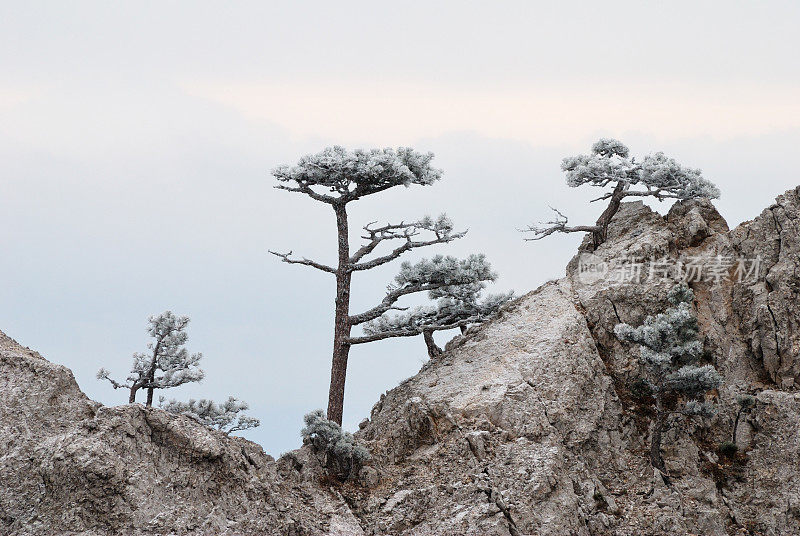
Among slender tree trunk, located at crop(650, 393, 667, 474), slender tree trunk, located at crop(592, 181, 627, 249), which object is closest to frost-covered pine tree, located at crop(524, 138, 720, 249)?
slender tree trunk, located at crop(592, 181, 627, 249)

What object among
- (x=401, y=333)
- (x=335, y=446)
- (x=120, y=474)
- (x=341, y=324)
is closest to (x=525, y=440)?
(x=335, y=446)

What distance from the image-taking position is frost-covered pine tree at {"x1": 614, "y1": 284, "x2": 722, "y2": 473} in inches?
1208

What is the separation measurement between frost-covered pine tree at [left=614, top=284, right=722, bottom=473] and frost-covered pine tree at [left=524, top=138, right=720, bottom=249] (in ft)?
28.0

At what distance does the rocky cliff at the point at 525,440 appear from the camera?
2589 centimetres

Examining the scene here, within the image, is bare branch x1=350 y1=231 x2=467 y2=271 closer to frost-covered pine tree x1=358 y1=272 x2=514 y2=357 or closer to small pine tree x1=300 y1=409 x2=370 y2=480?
frost-covered pine tree x1=358 y1=272 x2=514 y2=357

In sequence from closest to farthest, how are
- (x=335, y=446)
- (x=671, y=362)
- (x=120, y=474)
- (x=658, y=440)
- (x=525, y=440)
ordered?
(x=120, y=474), (x=525, y=440), (x=335, y=446), (x=658, y=440), (x=671, y=362)

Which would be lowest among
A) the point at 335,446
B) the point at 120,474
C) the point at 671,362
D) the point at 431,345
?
the point at 120,474

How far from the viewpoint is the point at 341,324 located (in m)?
35.5

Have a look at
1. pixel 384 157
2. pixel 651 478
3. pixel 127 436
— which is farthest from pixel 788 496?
pixel 127 436

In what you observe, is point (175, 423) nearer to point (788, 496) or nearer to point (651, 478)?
point (651, 478)

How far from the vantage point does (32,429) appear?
26.3 m

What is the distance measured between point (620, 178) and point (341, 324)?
15014 mm

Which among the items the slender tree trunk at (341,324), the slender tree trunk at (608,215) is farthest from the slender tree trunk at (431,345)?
the slender tree trunk at (608,215)

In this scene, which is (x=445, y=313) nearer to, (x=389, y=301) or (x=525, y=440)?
(x=389, y=301)
